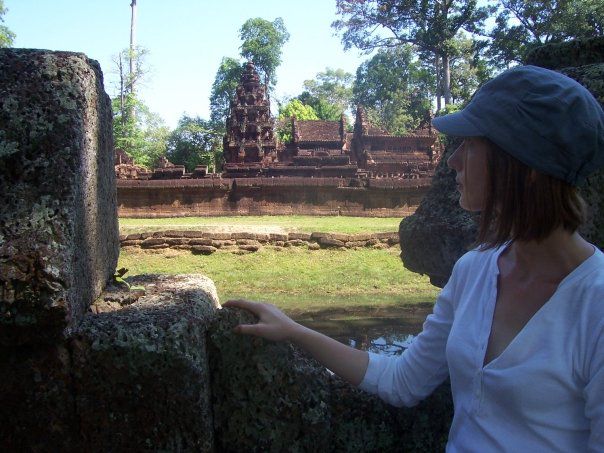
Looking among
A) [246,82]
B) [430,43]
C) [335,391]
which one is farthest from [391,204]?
[430,43]

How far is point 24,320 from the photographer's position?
110 centimetres

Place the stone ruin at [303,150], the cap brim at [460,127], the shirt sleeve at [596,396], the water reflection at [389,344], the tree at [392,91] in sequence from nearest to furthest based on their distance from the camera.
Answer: the shirt sleeve at [596,396] < the cap brim at [460,127] < the water reflection at [389,344] < the stone ruin at [303,150] < the tree at [392,91]

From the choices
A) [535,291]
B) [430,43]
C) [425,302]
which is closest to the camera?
[535,291]

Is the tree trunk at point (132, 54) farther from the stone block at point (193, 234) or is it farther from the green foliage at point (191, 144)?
the stone block at point (193, 234)

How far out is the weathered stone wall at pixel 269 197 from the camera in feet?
45.0

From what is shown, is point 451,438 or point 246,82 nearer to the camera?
point 451,438

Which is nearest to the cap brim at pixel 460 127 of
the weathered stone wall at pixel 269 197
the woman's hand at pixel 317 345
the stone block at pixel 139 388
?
the woman's hand at pixel 317 345

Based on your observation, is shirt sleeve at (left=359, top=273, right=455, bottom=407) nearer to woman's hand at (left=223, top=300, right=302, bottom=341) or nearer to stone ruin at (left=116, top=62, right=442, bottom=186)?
woman's hand at (left=223, top=300, right=302, bottom=341)

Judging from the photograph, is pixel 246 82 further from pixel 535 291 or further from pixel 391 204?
pixel 535 291

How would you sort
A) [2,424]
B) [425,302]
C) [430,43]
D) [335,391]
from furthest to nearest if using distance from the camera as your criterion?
[430,43]
[425,302]
[335,391]
[2,424]

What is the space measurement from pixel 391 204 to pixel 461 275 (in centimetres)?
1266

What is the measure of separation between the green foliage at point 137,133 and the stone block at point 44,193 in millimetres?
33487

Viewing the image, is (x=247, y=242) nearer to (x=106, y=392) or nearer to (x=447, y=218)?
(x=447, y=218)

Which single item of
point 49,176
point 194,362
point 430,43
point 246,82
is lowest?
point 194,362
